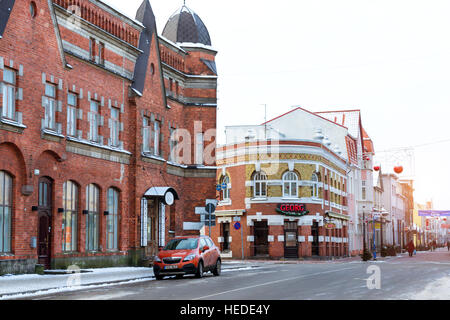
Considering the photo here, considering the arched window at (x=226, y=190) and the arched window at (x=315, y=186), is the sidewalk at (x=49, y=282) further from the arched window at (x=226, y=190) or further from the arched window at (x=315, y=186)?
the arched window at (x=315, y=186)

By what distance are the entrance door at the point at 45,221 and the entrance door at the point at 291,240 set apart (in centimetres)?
3031

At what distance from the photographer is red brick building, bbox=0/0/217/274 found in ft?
85.3

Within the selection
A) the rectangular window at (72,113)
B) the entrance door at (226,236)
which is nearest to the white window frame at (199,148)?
the rectangular window at (72,113)

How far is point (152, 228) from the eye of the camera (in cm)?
3734

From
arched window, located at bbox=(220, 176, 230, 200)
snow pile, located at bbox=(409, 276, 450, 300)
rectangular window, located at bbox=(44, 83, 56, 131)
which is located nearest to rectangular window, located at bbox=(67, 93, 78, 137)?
rectangular window, located at bbox=(44, 83, 56, 131)

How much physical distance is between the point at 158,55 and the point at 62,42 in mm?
9008

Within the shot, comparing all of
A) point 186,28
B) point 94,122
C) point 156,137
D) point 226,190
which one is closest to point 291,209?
point 226,190

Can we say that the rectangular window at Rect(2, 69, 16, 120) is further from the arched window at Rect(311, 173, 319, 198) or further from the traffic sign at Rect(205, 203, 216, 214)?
the arched window at Rect(311, 173, 319, 198)

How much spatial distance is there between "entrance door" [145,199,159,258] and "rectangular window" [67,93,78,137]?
7.73 metres

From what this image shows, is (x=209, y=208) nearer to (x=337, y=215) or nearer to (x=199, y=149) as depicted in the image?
(x=199, y=149)

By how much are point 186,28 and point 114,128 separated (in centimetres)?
1167

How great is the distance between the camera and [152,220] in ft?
122
